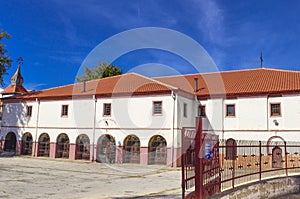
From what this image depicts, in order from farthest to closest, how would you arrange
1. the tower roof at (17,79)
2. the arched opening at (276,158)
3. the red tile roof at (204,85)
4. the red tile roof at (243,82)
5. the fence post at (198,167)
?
the tower roof at (17,79) < the red tile roof at (204,85) < the red tile roof at (243,82) < the arched opening at (276,158) < the fence post at (198,167)

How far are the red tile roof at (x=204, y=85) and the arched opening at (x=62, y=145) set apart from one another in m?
3.69

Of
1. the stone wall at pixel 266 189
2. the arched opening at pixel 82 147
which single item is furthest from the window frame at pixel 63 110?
the stone wall at pixel 266 189

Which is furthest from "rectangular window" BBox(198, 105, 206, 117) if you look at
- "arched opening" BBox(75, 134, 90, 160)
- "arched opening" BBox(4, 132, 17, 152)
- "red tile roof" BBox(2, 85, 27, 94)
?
"red tile roof" BBox(2, 85, 27, 94)

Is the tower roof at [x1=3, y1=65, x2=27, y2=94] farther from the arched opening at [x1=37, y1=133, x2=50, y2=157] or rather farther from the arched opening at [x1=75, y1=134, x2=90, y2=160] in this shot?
the arched opening at [x1=75, y1=134, x2=90, y2=160]

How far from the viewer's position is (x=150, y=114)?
22734 millimetres

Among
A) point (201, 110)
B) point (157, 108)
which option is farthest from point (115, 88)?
point (201, 110)

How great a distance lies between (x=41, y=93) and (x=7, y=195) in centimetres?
2060

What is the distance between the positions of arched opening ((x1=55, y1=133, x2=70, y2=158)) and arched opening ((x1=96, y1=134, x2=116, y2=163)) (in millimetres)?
3547

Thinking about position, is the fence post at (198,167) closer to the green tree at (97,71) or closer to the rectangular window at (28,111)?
the rectangular window at (28,111)

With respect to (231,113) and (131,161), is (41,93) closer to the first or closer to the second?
(131,161)

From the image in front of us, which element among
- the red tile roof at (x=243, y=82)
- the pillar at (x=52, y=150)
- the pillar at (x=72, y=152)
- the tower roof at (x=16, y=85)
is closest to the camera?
the red tile roof at (x=243, y=82)

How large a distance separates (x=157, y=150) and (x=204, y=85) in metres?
7.67

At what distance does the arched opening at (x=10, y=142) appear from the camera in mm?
29578

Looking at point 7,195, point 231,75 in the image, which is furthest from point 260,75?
point 7,195
